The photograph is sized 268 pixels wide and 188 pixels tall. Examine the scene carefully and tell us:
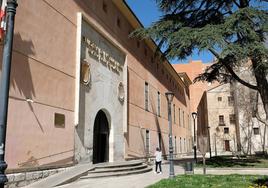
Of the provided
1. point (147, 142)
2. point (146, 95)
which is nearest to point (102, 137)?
point (147, 142)

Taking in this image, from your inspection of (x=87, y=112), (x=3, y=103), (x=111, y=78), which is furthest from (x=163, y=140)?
(x=3, y=103)

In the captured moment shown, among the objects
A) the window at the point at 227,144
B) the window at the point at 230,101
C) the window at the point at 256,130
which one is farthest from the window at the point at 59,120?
the window at the point at 230,101

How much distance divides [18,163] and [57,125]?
273cm

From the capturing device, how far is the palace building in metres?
11.6

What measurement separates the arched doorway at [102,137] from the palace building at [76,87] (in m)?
0.06

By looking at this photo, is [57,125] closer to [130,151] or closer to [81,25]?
[81,25]

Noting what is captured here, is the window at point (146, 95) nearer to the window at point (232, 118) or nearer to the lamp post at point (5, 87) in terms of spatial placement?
the lamp post at point (5, 87)

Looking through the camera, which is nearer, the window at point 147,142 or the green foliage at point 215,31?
the green foliage at point 215,31

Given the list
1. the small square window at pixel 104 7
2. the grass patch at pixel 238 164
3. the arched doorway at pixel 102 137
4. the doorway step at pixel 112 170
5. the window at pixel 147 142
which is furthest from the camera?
the window at pixel 147 142

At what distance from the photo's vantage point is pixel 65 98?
46.5 feet

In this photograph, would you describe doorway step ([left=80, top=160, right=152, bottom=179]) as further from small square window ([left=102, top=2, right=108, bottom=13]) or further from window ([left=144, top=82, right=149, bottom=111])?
window ([left=144, top=82, right=149, bottom=111])

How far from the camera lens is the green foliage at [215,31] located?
15.9m

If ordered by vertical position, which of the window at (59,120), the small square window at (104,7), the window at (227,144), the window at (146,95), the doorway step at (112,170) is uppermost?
the small square window at (104,7)

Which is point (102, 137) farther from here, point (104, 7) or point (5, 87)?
point (5, 87)
